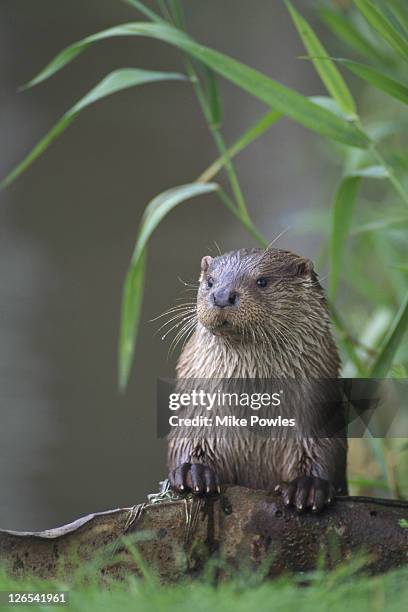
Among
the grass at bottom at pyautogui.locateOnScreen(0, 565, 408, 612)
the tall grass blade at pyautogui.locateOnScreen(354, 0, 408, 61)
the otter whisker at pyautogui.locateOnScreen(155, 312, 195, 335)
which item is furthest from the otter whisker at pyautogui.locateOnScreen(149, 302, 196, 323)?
the tall grass blade at pyautogui.locateOnScreen(354, 0, 408, 61)

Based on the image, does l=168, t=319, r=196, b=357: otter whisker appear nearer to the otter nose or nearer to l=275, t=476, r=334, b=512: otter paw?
the otter nose

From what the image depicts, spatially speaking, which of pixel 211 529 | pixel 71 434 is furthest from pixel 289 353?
pixel 71 434

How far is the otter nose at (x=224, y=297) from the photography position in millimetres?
1278

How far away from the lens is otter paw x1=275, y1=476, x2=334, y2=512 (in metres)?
1.25

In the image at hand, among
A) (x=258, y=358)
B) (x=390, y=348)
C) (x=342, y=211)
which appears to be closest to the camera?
(x=258, y=358)

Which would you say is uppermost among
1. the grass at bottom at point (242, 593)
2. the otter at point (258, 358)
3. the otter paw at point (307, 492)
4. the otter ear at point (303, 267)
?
the otter ear at point (303, 267)

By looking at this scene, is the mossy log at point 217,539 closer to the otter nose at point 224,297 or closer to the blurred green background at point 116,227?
the blurred green background at point 116,227

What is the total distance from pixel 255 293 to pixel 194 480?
0.26 m

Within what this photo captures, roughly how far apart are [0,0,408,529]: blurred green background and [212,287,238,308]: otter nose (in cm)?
19

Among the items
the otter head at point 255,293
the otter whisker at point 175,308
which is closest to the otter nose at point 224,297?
the otter head at point 255,293

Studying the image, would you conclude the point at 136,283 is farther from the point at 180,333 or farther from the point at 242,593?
the point at 242,593

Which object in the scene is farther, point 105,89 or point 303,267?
point 105,89

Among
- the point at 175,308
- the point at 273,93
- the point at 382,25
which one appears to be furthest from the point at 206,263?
the point at 382,25

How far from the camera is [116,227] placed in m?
2.21
